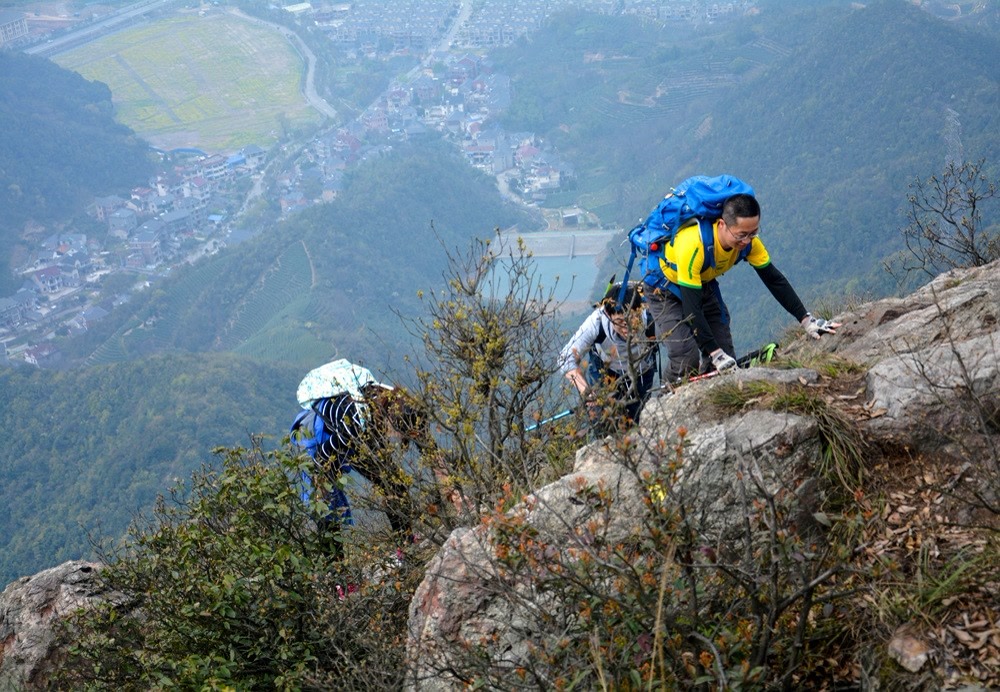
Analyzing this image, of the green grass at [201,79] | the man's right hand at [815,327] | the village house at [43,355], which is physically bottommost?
the village house at [43,355]

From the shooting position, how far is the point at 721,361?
4891mm

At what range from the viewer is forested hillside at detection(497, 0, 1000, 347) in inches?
2067

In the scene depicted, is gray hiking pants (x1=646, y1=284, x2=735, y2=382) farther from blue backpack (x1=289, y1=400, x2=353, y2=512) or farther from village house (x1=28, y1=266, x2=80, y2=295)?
village house (x1=28, y1=266, x2=80, y2=295)

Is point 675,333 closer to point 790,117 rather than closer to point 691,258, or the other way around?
point 691,258

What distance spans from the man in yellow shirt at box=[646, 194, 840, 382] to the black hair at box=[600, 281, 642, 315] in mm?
276

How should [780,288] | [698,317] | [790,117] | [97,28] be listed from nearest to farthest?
[698,317]
[780,288]
[790,117]
[97,28]

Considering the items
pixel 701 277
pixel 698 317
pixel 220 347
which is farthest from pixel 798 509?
pixel 220 347

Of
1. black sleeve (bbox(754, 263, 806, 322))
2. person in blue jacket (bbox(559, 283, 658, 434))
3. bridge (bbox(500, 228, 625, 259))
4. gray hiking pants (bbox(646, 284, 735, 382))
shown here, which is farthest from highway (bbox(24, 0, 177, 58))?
black sleeve (bbox(754, 263, 806, 322))

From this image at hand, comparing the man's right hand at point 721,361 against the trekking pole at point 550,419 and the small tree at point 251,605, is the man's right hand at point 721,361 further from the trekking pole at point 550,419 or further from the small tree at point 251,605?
the small tree at point 251,605

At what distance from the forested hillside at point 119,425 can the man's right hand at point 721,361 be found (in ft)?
138

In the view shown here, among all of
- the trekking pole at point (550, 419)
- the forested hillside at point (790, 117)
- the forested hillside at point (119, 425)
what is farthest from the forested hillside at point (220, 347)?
the trekking pole at point (550, 419)

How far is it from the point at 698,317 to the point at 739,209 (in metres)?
0.62

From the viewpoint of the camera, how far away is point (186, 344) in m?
73.1

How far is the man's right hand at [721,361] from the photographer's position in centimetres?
480
